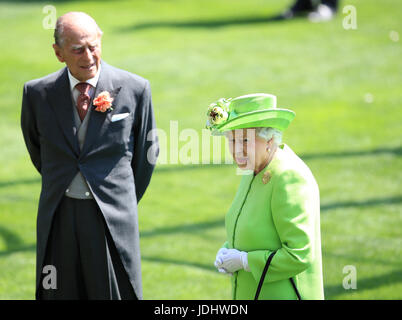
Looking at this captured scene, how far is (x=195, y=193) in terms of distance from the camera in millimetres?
10023

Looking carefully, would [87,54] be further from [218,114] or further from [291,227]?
[291,227]

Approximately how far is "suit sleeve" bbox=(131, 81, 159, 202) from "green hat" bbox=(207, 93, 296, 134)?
0.81 metres

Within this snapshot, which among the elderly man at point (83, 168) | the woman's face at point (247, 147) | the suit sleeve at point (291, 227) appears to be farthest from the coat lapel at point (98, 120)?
the suit sleeve at point (291, 227)

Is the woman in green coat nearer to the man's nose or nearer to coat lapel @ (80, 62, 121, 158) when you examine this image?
coat lapel @ (80, 62, 121, 158)

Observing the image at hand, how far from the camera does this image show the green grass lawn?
303 inches

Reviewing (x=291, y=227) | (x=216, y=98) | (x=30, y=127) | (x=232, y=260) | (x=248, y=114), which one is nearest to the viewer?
(x=291, y=227)

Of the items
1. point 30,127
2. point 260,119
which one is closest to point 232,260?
point 260,119

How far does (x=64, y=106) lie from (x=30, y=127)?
32cm

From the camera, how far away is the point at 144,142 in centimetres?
482

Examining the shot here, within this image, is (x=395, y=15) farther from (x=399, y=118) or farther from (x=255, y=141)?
(x=255, y=141)

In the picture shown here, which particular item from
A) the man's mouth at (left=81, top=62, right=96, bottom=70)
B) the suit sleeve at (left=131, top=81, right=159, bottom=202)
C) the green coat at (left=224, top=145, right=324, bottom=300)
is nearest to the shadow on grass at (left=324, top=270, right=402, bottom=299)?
the suit sleeve at (left=131, top=81, right=159, bottom=202)

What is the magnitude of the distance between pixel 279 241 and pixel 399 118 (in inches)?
381

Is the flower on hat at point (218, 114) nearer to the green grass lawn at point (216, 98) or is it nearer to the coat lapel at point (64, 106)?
the coat lapel at point (64, 106)

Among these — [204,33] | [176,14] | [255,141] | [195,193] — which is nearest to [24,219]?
[195,193]
